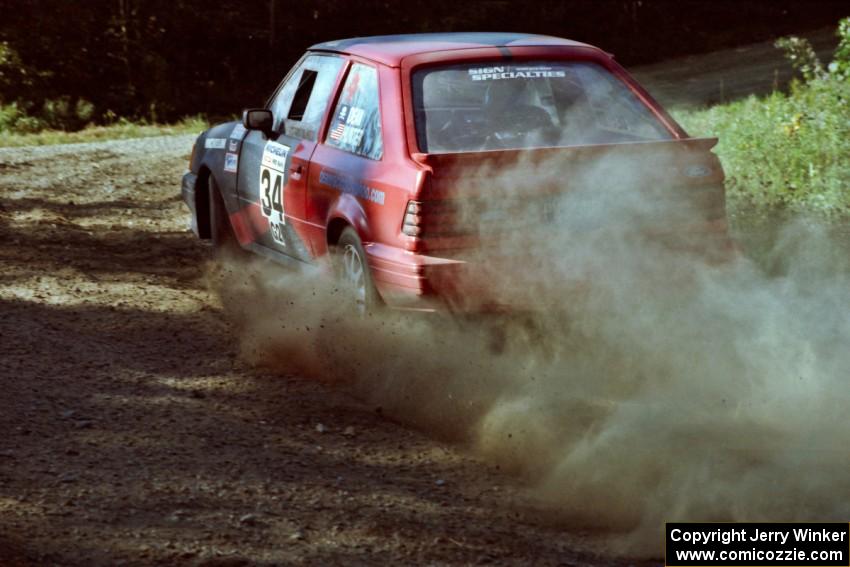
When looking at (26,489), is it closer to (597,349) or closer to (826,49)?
(597,349)

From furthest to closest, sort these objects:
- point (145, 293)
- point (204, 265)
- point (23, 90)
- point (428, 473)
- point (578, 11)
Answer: point (578, 11) → point (23, 90) → point (204, 265) → point (145, 293) → point (428, 473)

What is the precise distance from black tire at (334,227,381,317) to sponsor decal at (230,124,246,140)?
1905 millimetres

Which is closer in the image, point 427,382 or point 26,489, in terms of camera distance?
point 26,489

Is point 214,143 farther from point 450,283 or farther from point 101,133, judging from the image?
point 101,133

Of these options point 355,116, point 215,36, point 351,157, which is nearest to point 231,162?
point 355,116

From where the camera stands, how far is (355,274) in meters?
7.17

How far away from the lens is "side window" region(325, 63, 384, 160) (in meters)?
7.02

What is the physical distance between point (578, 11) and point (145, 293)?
20326mm

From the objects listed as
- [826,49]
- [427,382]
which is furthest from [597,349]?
[826,49]

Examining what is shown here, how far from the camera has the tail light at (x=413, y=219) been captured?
638cm

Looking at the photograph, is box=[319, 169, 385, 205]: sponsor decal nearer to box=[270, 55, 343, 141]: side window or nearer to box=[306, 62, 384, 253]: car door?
box=[306, 62, 384, 253]: car door

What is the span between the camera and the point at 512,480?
549 centimetres

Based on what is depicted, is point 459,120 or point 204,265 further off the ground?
point 459,120

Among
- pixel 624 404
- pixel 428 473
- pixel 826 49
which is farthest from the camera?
pixel 826 49
